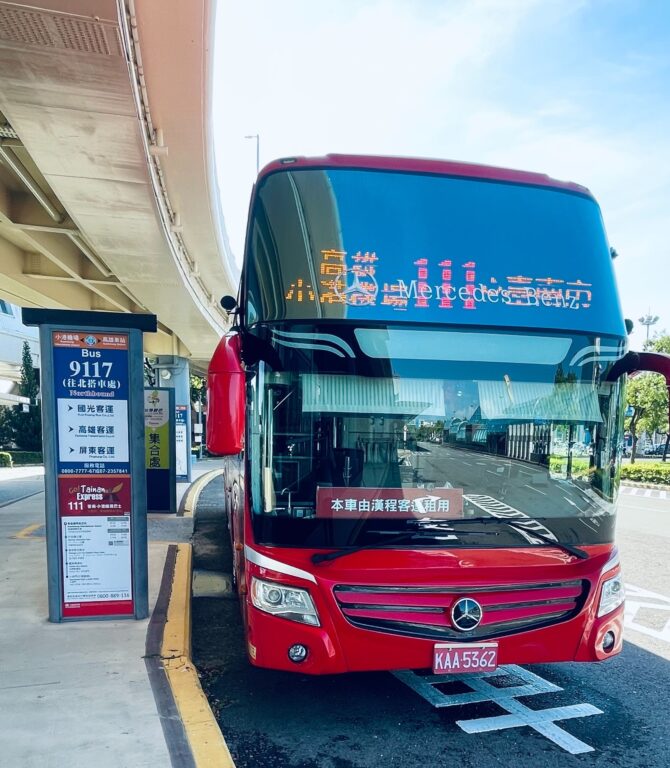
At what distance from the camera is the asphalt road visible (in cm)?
323

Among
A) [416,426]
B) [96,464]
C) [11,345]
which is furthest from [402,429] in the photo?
[11,345]

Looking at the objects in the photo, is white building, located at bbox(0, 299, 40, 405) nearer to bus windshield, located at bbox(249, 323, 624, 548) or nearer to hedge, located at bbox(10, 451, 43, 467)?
hedge, located at bbox(10, 451, 43, 467)

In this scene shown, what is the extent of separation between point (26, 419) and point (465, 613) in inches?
1149

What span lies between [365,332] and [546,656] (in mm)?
2279

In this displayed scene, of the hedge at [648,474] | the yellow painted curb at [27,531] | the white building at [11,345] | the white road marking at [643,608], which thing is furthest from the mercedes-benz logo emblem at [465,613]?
the white building at [11,345]

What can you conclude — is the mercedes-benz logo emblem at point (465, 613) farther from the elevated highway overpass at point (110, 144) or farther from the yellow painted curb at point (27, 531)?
the yellow painted curb at point (27, 531)

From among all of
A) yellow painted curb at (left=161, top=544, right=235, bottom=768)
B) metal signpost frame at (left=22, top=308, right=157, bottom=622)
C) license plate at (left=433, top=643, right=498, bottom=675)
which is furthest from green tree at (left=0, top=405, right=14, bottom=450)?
license plate at (left=433, top=643, right=498, bottom=675)

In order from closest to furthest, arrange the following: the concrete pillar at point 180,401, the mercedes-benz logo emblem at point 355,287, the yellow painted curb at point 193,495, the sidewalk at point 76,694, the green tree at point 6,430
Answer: the sidewalk at point 76,694
the mercedes-benz logo emblem at point 355,287
the yellow painted curb at point 193,495
the concrete pillar at point 180,401
the green tree at point 6,430

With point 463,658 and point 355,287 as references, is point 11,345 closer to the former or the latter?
point 355,287

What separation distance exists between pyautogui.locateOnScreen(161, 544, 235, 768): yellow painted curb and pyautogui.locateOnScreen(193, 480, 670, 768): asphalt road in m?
0.25

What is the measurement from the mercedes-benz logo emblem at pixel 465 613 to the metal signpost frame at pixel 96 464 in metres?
2.67

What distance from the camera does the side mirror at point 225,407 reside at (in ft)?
11.0

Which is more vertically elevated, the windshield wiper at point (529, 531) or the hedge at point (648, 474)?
the windshield wiper at point (529, 531)

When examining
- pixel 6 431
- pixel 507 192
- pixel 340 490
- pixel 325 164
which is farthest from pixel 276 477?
pixel 6 431
